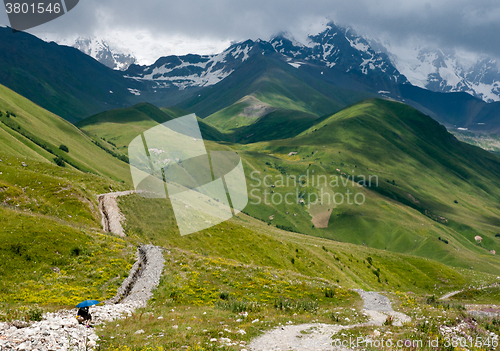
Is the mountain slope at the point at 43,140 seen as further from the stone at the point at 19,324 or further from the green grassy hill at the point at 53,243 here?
the stone at the point at 19,324

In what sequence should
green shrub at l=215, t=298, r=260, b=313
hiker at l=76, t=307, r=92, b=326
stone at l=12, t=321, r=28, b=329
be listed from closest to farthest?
1. stone at l=12, t=321, r=28, b=329
2. hiker at l=76, t=307, r=92, b=326
3. green shrub at l=215, t=298, r=260, b=313

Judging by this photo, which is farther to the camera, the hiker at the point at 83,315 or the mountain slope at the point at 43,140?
the mountain slope at the point at 43,140

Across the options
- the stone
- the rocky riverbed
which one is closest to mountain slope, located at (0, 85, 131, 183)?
the rocky riverbed

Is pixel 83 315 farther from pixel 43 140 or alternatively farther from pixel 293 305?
pixel 43 140

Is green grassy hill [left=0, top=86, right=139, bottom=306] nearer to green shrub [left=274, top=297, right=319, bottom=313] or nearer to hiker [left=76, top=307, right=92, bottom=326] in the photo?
hiker [left=76, top=307, right=92, bottom=326]

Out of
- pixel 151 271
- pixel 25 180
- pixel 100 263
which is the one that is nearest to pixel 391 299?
pixel 151 271

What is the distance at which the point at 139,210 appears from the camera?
6053cm

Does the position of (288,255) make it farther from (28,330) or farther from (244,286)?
(28,330)

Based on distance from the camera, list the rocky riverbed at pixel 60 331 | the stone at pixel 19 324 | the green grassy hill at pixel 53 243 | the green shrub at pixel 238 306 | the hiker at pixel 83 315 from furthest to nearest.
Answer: the green shrub at pixel 238 306 < the green grassy hill at pixel 53 243 < the hiker at pixel 83 315 < the stone at pixel 19 324 < the rocky riverbed at pixel 60 331

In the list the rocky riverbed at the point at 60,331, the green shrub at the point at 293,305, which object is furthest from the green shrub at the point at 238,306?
the rocky riverbed at the point at 60,331

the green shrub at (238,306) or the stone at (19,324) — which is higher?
the stone at (19,324)

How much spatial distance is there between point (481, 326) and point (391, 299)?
15.6 meters


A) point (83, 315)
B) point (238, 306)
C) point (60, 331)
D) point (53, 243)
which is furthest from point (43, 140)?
point (60, 331)

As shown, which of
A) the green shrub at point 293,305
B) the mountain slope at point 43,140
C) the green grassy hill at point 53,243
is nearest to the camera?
the green grassy hill at point 53,243
